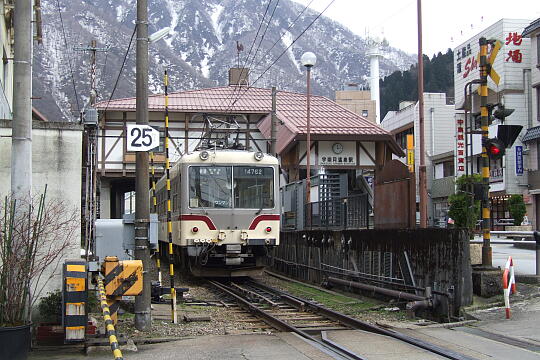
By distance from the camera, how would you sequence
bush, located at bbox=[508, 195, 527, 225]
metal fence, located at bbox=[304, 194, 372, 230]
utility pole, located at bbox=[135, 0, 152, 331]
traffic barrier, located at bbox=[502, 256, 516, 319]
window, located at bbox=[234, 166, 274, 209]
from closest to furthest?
utility pole, located at bbox=[135, 0, 152, 331] → traffic barrier, located at bbox=[502, 256, 516, 319] → metal fence, located at bbox=[304, 194, 372, 230] → window, located at bbox=[234, 166, 274, 209] → bush, located at bbox=[508, 195, 527, 225]

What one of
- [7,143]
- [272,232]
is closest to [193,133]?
[272,232]

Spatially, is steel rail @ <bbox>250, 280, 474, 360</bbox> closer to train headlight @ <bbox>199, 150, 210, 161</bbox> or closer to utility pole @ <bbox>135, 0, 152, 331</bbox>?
utility pole @ <bbox>135, 0, 152, 331</bbox>

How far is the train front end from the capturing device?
15.4 m

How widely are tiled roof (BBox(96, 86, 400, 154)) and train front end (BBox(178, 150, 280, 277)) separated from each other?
38.2 ft

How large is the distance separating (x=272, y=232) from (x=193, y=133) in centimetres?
1528

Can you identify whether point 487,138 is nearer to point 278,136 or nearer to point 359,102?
point 278,136

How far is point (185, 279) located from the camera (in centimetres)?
1825

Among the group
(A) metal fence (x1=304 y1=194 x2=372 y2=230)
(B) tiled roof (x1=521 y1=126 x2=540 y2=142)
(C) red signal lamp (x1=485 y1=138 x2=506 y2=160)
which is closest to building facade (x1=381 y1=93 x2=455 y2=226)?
(B) tiled roof (x1=521 y1=126 x2=540 y2=142)

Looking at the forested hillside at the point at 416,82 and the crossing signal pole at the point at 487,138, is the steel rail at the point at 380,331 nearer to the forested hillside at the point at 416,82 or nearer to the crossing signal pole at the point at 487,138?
the crossing signal pole at the point at 487,138

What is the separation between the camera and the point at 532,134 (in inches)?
1505

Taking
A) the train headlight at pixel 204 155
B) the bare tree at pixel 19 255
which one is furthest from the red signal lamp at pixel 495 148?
the bare tree at pixel 19 255

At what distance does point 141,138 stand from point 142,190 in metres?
0.80

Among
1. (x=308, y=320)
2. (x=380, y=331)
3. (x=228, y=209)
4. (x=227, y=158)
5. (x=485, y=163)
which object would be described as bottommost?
(x=308, y=320)

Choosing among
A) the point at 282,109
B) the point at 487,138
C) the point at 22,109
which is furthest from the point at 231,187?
the point at 282,109
